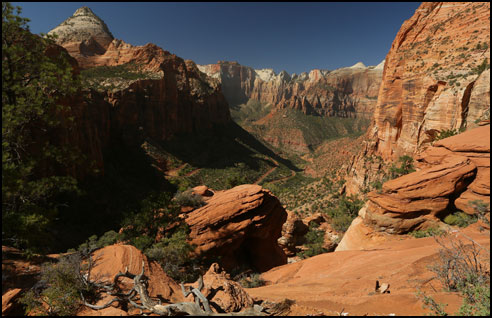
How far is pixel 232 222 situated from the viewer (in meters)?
14.2

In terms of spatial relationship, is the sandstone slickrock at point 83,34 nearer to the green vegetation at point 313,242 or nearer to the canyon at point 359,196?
the canyon at point 359,196

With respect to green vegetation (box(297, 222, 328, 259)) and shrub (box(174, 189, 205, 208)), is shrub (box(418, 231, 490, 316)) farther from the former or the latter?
green vegetation (box(297, 222, 328, 259))

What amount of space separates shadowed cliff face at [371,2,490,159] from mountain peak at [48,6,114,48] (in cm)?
10571

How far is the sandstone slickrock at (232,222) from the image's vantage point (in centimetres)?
1370

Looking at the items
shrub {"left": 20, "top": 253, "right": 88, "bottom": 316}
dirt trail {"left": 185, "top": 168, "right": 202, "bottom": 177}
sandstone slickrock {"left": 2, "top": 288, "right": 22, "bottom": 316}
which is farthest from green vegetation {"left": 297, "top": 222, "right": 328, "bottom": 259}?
dirt trail {"left": 185, "top": 168, "right": 202, "bottom": 177}

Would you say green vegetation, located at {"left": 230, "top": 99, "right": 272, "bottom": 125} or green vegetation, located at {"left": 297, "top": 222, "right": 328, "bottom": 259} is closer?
green vegetation, located at {"left": 297, "top": 222, "right": 328, "bottom": 259}

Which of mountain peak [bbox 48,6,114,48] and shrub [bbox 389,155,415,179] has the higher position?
mountain peak [bbox 48,6,114,48]

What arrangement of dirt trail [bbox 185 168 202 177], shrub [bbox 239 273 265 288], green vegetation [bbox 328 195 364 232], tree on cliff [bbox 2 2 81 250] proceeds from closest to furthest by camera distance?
tree on cliff [bbox 2 2 81 250] < shrub [bbox 239 273 265 288] < green vegetation [bbox 328 195 364 232] < dirt trail [bbox 185 168 202 177]

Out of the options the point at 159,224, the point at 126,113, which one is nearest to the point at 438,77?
the point at 159,224

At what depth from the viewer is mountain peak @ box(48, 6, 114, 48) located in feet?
282

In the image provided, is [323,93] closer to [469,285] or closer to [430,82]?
[430,82]

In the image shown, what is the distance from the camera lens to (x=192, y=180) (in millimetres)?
50469

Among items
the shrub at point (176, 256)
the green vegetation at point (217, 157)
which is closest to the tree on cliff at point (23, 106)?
the shrub at point (176, 256)

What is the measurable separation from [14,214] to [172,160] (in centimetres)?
5161
